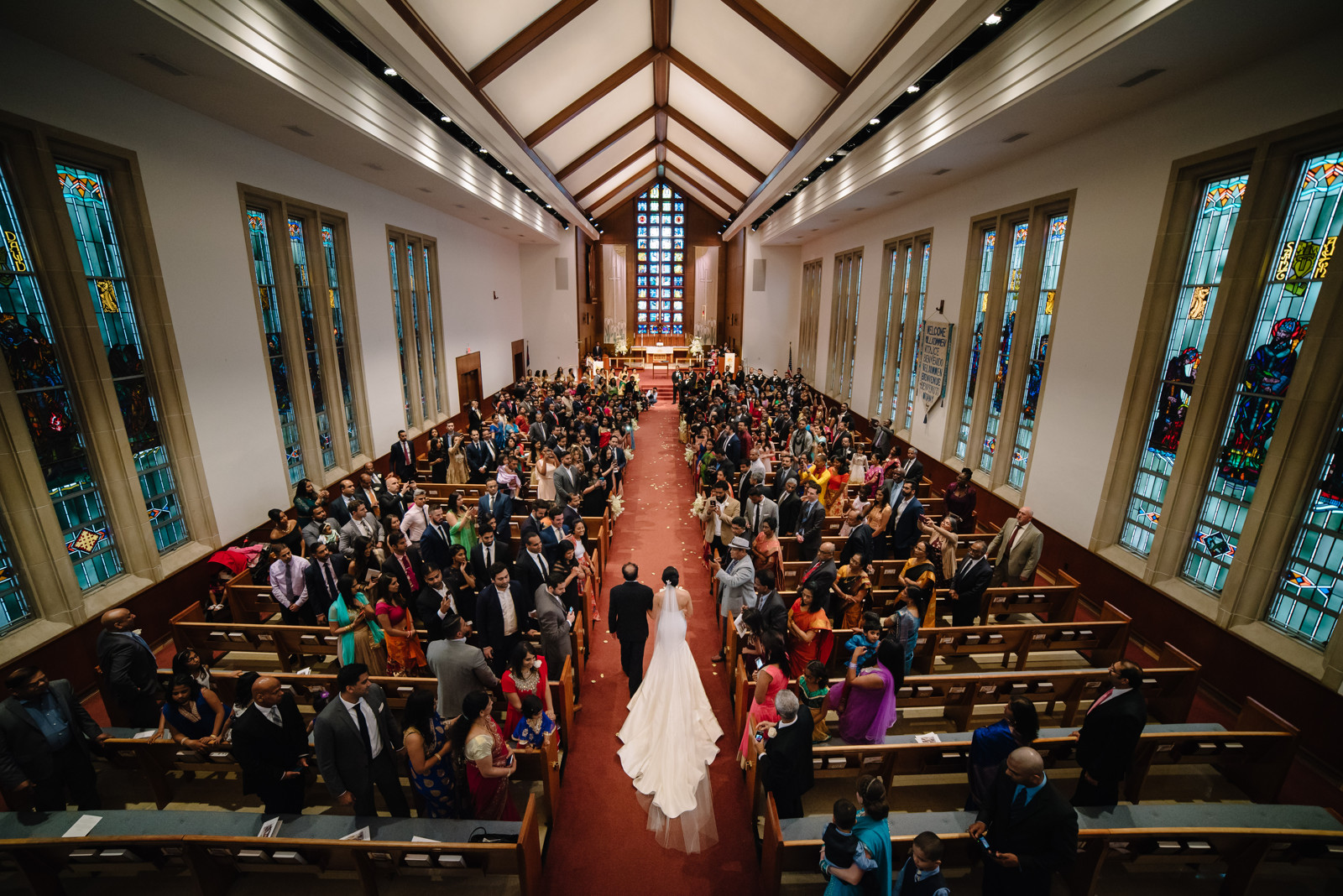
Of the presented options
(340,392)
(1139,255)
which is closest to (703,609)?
(1139,255)

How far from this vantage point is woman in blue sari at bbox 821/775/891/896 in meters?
2.97

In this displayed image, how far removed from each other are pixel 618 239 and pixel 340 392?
20245 mm

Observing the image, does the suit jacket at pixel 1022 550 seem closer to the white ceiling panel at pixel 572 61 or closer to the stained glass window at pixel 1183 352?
the stained glass window at pixel 1183 352

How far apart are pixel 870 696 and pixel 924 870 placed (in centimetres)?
129

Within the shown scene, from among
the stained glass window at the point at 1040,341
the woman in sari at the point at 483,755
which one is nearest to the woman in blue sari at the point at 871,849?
the woman in sari at the point at 483,755

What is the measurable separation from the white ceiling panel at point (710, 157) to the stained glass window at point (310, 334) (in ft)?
39.8

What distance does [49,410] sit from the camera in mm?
5359

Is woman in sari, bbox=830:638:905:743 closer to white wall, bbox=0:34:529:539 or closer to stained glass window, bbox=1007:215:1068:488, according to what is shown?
stained glass window, bbox=1007:215:1068:488

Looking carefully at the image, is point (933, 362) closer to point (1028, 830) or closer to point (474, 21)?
point (1028, 830)

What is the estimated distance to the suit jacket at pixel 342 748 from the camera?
3.47 m

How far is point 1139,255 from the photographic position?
636 centimetres

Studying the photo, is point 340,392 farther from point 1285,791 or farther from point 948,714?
point 1285,791

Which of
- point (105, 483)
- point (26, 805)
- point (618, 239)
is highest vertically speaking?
point (618, 239)

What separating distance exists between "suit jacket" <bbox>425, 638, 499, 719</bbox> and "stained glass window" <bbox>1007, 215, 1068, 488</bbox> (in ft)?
26.5
